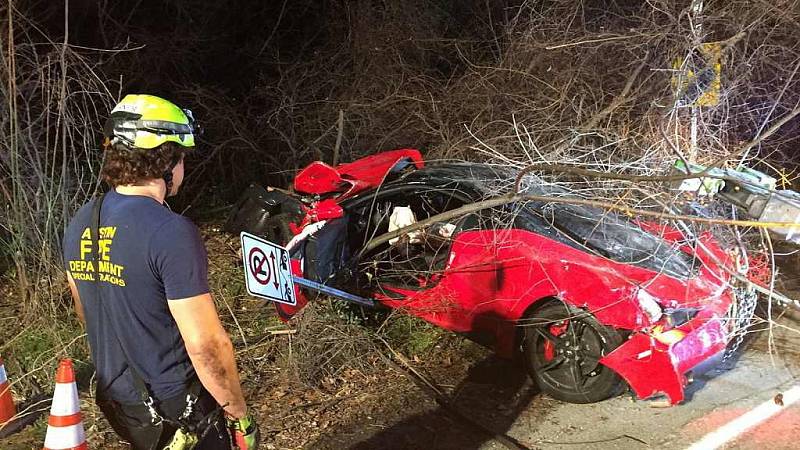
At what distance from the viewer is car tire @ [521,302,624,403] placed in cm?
422

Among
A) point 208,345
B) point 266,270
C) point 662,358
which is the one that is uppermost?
point 208,345

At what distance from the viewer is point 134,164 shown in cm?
205

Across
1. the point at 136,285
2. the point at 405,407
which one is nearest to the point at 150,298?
the point at 136,285

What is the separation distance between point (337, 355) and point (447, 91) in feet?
13.5

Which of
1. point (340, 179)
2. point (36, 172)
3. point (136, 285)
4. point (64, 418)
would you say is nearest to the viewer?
point (136, 285)

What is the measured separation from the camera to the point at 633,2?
755 centimetres

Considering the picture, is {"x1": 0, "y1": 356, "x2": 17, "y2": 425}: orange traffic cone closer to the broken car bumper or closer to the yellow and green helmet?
the yellow and green helmet

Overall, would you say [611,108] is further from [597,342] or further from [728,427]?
[728,427]

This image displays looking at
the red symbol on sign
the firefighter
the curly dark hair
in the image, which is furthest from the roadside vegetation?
the curly dark hair

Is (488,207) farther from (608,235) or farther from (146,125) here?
(146,125)

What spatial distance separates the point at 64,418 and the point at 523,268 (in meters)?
2.90

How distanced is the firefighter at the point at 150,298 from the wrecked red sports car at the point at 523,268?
245 cm

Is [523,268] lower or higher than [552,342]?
higher

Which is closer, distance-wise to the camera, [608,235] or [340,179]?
[608,235]
